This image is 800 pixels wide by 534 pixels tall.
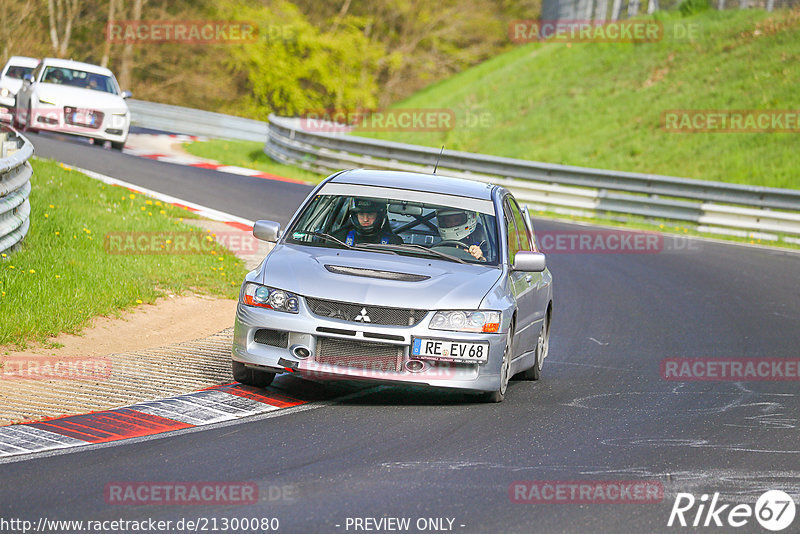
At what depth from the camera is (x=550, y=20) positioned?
47594mm

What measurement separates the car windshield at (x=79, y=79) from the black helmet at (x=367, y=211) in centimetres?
1930

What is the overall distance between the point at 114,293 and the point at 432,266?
410 centimetres

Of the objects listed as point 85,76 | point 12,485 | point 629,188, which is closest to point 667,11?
point 629,188

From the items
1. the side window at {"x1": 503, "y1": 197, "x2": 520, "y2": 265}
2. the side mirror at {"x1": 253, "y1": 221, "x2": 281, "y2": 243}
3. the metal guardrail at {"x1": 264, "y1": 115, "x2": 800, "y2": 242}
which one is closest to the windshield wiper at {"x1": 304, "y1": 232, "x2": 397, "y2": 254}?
the side mirror at {"x1": 253, "y1": 221, "x2": 281, "y2": 243}

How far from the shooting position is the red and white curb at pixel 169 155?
87.6 ft

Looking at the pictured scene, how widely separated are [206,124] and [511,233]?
1330 inches

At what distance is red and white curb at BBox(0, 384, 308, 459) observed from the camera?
6695 millimetres
